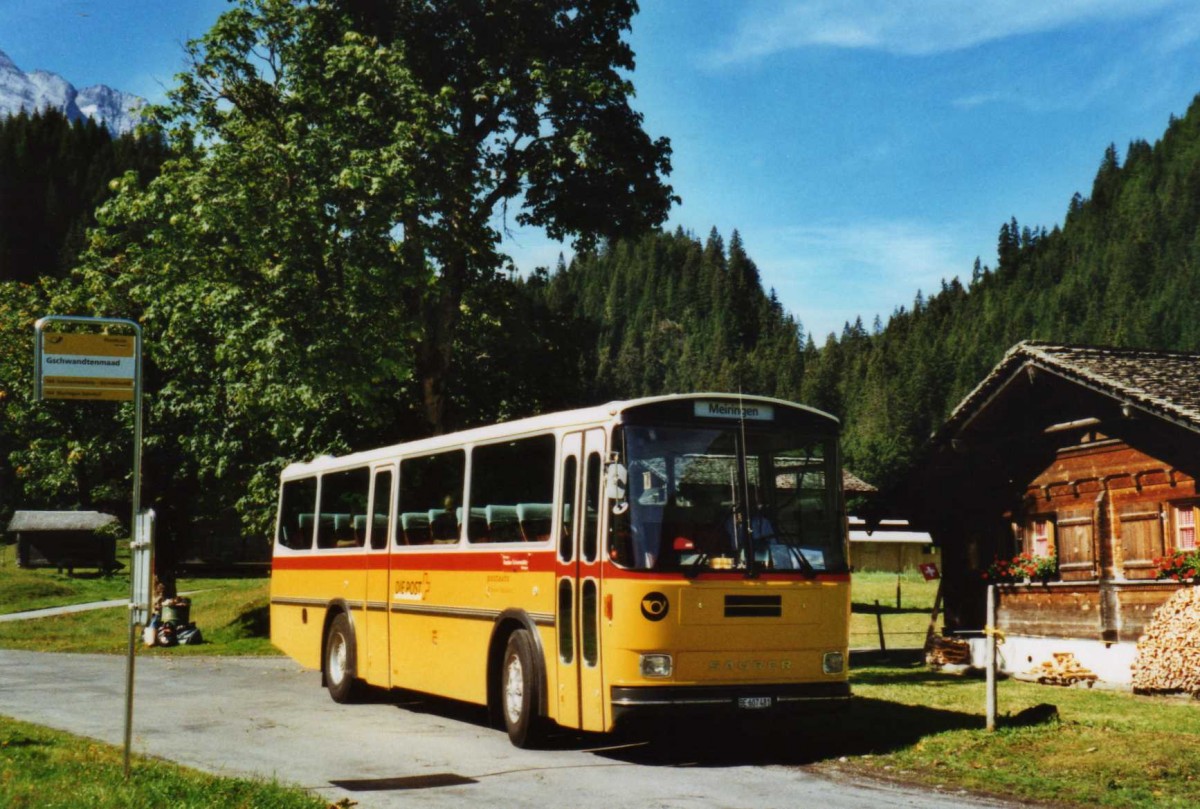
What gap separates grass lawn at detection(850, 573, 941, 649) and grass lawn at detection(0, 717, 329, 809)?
21211 mm

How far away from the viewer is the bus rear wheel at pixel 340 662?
16812 mm

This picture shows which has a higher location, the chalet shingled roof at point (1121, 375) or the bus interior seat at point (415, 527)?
the chalet shingled roof at point (1121, 375)

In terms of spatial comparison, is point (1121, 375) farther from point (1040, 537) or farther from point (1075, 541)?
point (1040, 537)

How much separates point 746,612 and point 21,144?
402 ft

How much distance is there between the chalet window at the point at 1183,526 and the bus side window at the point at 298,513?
12912 millimetres

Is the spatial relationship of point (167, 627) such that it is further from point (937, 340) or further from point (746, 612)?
point (937, 340)

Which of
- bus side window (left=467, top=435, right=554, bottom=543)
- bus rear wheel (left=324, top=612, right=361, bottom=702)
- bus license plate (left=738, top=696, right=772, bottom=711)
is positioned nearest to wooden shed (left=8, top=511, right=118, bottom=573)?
bus rear wheel (left=324, top=612, right=361, bottom=702)

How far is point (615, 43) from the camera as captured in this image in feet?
91.2

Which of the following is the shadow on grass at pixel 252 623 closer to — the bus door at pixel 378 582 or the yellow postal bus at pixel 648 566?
the bus door at pixel 378 582

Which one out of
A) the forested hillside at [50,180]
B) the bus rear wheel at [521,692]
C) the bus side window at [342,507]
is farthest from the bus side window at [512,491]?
the forested hillside at [50,180]

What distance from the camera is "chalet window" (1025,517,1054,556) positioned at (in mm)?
23531

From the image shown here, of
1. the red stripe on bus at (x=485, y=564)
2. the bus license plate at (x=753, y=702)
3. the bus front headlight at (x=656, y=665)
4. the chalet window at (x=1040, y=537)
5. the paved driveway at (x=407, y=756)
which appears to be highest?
the chalet window at (x=1040, y=537)

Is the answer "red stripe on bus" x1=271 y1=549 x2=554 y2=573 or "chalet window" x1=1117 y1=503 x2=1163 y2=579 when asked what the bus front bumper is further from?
"chalet window" x1=1117 y1=503 x2=1163 y2=579

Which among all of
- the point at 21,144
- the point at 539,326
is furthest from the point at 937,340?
the point at 539,326
